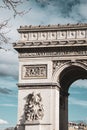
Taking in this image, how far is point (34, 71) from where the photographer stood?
2759 centimetres

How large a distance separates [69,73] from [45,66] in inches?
94.9

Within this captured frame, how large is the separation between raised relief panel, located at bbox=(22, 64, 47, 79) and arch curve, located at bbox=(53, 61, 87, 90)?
83 cm

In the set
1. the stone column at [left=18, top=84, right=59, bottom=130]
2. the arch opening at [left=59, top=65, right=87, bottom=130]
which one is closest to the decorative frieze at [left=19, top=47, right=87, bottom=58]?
the arch opening at [left=59, top=65, right=87, bottom=130]

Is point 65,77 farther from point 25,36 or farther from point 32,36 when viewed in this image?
point 25,36

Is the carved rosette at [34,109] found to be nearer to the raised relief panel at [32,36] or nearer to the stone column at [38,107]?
the stone column at [38,107]

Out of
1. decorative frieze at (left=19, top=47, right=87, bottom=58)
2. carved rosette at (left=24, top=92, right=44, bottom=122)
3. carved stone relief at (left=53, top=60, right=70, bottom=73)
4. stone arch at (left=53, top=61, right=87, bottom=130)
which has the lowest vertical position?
carved rosette at (left=24, top=92, right=44, bottom=122)

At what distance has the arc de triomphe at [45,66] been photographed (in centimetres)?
2669

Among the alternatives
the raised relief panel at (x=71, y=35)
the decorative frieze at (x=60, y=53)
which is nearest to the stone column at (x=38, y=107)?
the decorative frieze at (x=60, y=53)

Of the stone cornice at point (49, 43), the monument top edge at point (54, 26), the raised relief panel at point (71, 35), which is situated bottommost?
the stone cornice at point (49, 43)

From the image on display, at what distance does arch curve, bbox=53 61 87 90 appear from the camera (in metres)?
27.2

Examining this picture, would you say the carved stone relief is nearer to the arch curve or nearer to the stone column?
the arch curve

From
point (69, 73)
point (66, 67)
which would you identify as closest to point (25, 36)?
point (66, 67)

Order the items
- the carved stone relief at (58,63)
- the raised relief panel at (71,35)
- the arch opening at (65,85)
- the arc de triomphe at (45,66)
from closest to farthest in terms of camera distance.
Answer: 1. the arc de triomphe at (45,66)
2. the carved stone relief at (58,63)
3. the raised relief panel at (71,35)
4. the arch opening at (65,85)

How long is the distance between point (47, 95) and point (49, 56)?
2735mm
